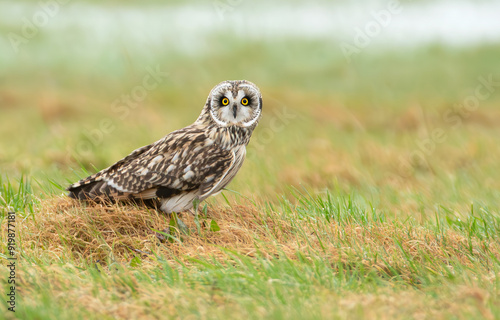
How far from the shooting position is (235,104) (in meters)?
5.92

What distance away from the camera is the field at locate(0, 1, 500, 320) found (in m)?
4.50

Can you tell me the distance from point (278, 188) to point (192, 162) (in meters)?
3.01

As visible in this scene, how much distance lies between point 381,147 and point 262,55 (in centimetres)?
726

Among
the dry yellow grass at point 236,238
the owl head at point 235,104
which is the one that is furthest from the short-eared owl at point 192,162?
the dry yellow grass at point 236,238

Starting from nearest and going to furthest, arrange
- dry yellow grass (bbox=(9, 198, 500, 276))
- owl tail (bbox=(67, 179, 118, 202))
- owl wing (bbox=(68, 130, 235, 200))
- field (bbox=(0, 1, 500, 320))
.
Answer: field (bbox=(0, 1, 500, 320))
dry yellow grass (bbox=(9, 198, 500, 276))
owl wing (bbox=(68, 130, 235, 200))
owl tail (bbox=(67, 179, 118, 202))

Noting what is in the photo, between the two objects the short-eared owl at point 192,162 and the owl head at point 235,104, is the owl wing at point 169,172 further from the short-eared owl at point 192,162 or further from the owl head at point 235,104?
the owl head at point 235,104

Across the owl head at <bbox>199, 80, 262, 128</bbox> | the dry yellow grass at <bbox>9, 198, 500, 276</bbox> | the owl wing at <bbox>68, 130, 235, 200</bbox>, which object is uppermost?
the owl head at <bbox>199, 80, 262, 128</bbox>

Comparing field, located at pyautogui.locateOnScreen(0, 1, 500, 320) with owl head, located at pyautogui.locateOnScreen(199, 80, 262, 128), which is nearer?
field, located at pyautogui.locateOnScreen(0, 1, 500, 320)

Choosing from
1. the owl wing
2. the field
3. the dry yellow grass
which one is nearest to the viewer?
the field

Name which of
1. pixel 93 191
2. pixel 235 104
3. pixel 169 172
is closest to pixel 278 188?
pixel 235 104

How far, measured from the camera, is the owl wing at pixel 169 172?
581cm

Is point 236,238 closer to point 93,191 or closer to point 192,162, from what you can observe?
point 192,162

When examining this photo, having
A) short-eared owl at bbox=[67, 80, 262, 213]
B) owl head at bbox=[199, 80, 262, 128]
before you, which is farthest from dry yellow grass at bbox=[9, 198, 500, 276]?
owl head at bbox=[199, 80, 262, 128]

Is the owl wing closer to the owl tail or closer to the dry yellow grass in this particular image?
the owl tail
